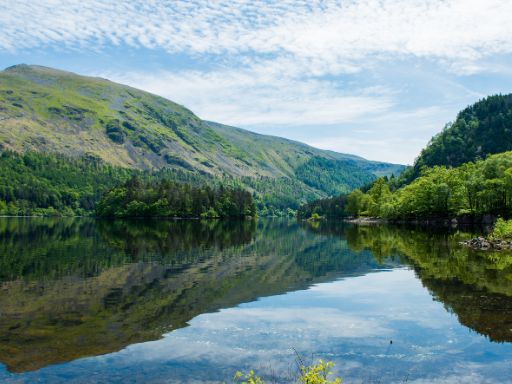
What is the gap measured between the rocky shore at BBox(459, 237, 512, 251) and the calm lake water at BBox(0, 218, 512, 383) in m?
14.7

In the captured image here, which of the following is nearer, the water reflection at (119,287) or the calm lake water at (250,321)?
the calm lake water at (250,321)

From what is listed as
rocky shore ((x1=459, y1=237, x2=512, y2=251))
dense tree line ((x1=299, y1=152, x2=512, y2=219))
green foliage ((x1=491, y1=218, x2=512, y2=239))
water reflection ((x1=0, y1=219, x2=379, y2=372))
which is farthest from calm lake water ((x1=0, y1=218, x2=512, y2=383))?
dense tree line ((x1=299, y1=152, x2=512, y2=219))

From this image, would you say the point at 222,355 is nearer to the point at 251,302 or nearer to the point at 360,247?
the point at 251,302

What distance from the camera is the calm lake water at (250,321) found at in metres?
19.7

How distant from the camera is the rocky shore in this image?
66250 mm

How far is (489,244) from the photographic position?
2712 inches

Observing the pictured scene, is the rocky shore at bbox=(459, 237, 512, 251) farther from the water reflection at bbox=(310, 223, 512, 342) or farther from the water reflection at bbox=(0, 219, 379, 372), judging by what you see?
the water reflection at bbox=(0, 219, 379, 372)

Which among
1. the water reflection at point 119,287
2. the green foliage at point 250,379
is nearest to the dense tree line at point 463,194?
the water reflection at point 119,287

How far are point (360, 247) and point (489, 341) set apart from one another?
5408cm

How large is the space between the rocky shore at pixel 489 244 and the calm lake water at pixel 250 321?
14.7 meters

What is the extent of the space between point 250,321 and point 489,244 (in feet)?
178

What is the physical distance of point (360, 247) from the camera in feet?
252

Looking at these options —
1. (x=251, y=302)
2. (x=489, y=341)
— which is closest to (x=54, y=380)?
(x=251, y=302)

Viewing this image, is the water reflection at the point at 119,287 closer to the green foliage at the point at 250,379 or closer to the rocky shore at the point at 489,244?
the green foliage at the point at 250,379
